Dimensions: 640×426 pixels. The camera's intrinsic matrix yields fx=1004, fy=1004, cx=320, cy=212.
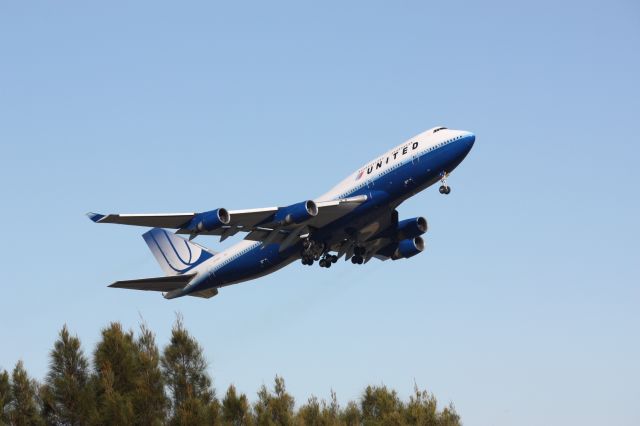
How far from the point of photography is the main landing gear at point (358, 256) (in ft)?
182

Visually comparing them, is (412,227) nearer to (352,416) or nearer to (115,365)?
(352,416)

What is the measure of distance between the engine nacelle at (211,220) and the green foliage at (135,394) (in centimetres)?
843

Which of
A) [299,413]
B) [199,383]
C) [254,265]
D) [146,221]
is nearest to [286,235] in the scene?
[254,265]

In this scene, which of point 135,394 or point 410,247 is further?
point 410,247

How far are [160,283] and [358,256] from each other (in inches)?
444

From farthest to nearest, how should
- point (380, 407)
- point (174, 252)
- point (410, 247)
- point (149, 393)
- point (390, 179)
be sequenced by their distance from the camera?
point (174, 252), point (410, 247), point (390, 179), point (380, 407), point (149, 393)

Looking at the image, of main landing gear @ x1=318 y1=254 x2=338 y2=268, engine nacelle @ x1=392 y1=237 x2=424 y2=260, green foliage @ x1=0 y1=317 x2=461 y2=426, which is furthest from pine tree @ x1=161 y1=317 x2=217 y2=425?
engine nacelle @ x1=392 y1=237 x2=424 y2=260

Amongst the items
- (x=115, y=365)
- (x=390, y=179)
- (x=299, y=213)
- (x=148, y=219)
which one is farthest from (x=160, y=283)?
(x=115, y=365)

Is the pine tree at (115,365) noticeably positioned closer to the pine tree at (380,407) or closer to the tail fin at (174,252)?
the pine tree at (380,407)

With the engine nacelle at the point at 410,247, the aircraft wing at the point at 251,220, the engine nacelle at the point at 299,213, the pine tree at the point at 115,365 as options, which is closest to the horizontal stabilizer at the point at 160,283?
the aircraft wing at the point at 251,220

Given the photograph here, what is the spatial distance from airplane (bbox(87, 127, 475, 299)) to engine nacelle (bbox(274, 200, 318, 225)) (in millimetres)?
48

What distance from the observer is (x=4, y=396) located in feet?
123

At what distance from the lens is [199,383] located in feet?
125

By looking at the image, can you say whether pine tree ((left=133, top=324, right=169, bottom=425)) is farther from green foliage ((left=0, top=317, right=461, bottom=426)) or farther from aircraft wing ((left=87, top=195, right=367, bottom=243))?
aircraft wing ((left=87, top=195, right=367, bottom=243))
